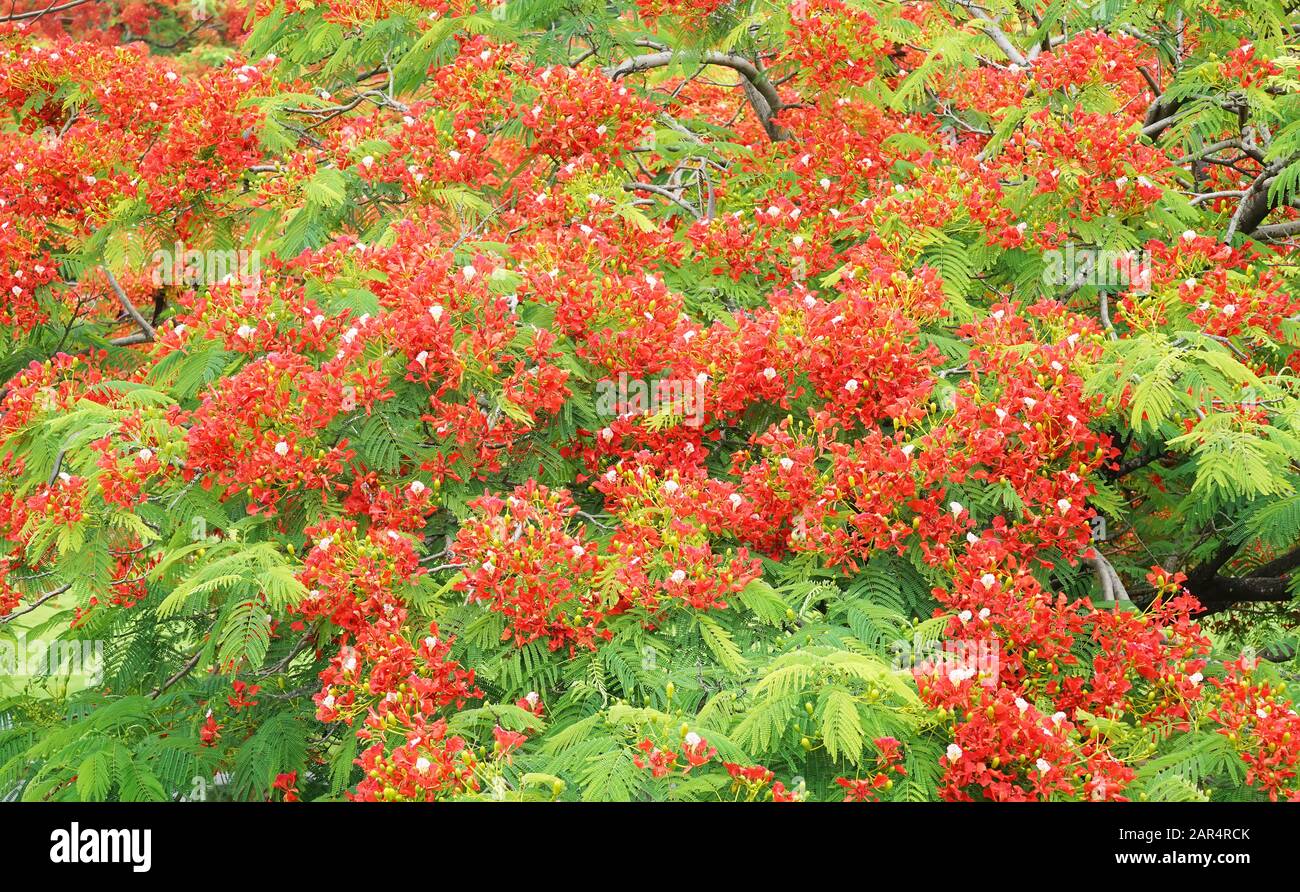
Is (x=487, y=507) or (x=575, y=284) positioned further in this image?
(x=575, y=284)

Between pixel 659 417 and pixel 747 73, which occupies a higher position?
pixel 747 73

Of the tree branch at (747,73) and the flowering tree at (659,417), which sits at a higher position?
the tree branch at (747,73)

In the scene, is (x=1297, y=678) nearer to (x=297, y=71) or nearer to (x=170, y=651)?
(x=170, y=651)

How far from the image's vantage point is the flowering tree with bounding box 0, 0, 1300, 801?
12.6 feet

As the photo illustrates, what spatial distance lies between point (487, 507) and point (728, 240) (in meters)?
2.06

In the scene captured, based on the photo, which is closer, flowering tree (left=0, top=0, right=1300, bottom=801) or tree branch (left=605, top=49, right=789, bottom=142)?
flowering tree (left=0, top=0, right=1300, bottom=801)

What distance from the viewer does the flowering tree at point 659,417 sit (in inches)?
151

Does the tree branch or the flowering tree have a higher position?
the tree branch

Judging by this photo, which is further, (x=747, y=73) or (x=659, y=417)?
(x=747, y=73)

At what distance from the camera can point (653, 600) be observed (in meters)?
3.93

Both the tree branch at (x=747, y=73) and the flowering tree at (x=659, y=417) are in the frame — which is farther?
the tree branch at (x=747, y=73)

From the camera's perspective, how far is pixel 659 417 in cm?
454
